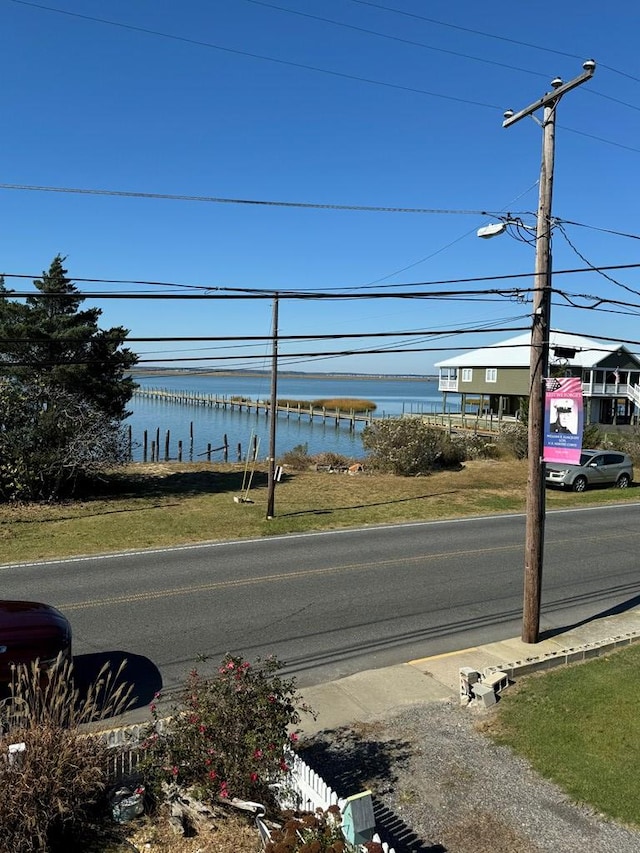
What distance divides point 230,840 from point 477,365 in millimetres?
55230

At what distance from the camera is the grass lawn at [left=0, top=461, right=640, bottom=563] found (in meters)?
18.0

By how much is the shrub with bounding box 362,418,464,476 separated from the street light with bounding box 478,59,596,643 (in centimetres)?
2427

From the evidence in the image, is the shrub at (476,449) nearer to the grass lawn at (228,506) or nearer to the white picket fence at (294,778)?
the grass lawn at (228,506)

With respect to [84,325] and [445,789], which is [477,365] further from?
[445,789]

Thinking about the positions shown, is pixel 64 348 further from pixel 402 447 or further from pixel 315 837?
pixel 315 837

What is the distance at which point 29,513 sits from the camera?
21.0m

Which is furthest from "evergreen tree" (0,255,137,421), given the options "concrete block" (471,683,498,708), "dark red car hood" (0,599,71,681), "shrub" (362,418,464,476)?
"concrete block" (471,683,498,708)

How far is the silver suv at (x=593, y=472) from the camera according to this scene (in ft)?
95.8

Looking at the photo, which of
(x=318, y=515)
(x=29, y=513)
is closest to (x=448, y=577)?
(x=318, y=515)

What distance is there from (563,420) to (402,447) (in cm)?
2507

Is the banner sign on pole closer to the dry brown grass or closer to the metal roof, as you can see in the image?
the dry brown grass

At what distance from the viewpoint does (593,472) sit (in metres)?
29.7

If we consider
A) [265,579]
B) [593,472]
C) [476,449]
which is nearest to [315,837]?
[265,579]

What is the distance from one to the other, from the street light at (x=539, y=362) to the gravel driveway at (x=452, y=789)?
9.40 feet
